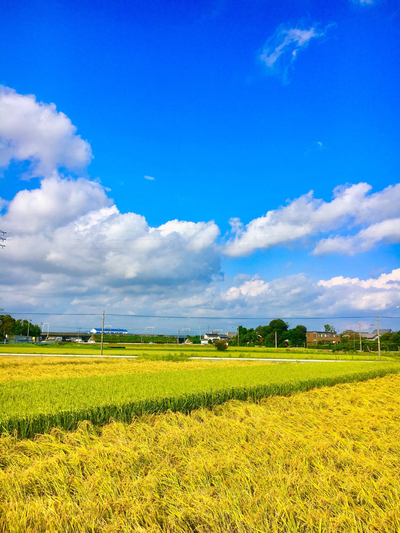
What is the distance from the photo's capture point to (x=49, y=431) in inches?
249

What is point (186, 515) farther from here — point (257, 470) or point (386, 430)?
point (386, 430)

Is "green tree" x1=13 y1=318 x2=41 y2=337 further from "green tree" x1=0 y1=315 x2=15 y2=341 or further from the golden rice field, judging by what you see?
the golden rice field

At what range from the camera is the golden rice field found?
3.49m

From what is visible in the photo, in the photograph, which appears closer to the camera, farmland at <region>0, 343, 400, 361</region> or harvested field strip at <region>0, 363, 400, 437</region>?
harvested field strip at <region>0, 363, 400, 437</region>

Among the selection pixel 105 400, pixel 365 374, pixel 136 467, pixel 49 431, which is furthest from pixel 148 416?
pixel 365 374

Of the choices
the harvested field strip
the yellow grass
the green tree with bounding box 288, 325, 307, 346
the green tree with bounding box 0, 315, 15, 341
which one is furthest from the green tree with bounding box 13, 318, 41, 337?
the harvested field strip

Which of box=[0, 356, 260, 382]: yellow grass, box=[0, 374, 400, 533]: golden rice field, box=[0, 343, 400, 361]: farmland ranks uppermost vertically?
box=[0, 374, 400, 533]: golden rice field

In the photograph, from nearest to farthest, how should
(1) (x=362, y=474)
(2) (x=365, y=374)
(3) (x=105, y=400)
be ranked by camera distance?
(1) (x=362, y=474) < (3) (x=105, y=400) < (2) (x=365, y=374)

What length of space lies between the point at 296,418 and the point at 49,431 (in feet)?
16.7

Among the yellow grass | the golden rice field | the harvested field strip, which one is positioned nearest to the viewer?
the golden rice field

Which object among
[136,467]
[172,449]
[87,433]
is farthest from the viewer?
[87,433]

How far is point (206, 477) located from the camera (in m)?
4.42

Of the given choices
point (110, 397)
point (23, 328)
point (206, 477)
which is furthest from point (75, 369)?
point (23, 328)

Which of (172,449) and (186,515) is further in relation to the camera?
(172,449)
